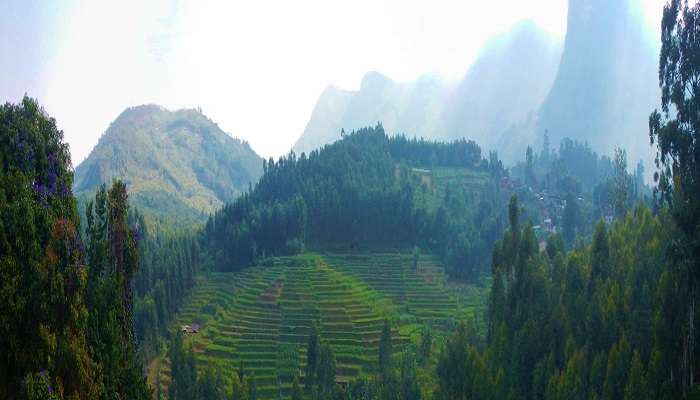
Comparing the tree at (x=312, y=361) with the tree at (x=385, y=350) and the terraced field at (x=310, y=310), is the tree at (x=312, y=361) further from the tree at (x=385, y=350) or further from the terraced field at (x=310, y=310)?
the tree at (x=385, y=350)

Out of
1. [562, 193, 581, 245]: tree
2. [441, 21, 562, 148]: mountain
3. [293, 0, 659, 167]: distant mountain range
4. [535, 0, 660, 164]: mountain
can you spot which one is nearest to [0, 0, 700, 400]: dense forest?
[562, 193, 581, 245]: tree

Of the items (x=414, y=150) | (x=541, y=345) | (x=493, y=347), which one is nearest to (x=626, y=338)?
(x=541, y=345)

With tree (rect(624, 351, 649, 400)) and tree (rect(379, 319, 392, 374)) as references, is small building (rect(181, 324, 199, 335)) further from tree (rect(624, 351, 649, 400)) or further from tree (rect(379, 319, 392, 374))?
tree (rect(624, 351, 649, 400))

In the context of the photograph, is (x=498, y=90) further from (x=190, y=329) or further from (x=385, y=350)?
(x=385, y=350)

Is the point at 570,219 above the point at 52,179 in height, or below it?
below

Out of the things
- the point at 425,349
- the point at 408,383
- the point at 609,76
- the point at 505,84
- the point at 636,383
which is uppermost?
the point at 505,84

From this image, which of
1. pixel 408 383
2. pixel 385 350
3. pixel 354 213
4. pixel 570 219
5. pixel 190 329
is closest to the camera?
pixel 408 383

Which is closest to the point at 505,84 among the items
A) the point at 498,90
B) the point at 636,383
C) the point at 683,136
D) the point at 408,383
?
the point at 498,90
